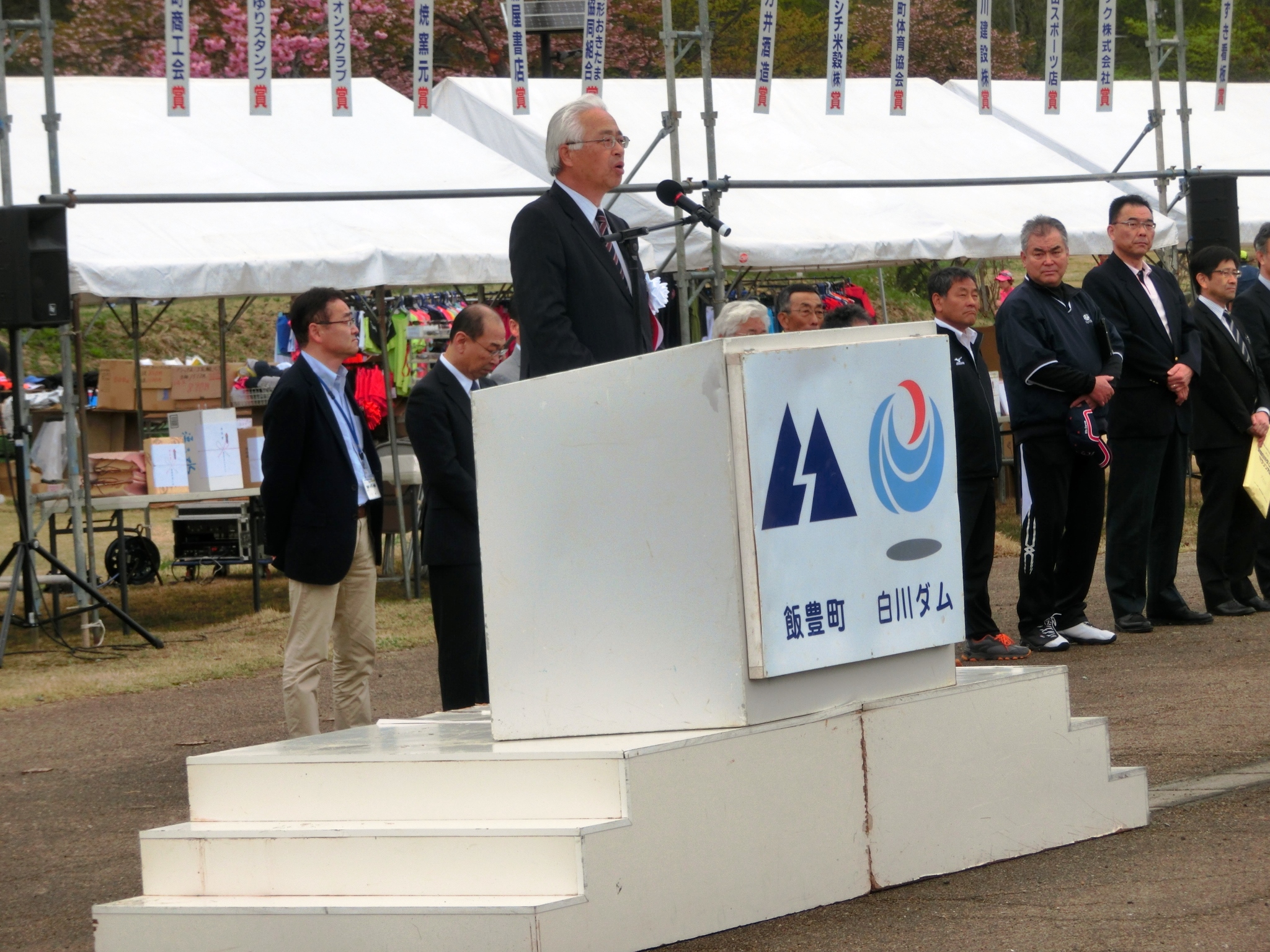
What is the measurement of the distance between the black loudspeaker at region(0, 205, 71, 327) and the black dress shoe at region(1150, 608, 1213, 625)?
21.3 feet

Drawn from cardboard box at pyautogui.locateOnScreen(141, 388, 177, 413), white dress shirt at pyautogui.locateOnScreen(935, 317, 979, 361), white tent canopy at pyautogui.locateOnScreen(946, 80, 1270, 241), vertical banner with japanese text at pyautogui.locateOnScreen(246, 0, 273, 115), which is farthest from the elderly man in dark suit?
cardboard box at pyautogui.locateOnScreen(141, 388, 177, 413)

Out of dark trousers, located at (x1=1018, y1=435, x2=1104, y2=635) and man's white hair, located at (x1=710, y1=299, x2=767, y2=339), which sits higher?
A: man's white hair, located at (x1=710, y1=299, x2=767, y2=339)

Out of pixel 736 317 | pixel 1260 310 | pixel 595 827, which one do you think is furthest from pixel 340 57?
pixel 595 827

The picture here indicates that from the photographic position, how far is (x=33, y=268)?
9.54 metres

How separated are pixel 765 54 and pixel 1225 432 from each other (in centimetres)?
605

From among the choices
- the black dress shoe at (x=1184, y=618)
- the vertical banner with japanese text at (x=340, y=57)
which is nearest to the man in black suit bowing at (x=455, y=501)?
the black dress shoe at (x=1184, y=618)

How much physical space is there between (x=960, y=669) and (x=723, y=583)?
122cm

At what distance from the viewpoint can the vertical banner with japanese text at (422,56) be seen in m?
11.8

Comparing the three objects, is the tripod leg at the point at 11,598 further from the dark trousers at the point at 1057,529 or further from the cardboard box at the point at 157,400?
the dark trousers at the point at 1057,529

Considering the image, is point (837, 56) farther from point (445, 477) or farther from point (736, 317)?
point (736, 317)

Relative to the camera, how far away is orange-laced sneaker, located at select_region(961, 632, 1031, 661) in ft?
25.2

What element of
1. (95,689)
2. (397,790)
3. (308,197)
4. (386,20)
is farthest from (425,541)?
(386,20)

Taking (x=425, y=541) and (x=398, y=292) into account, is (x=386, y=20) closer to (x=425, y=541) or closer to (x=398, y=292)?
(x=398, y=292)

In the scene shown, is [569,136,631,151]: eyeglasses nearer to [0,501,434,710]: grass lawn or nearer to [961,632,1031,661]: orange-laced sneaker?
[961,632,1031,661]: orange-laced sneaker
